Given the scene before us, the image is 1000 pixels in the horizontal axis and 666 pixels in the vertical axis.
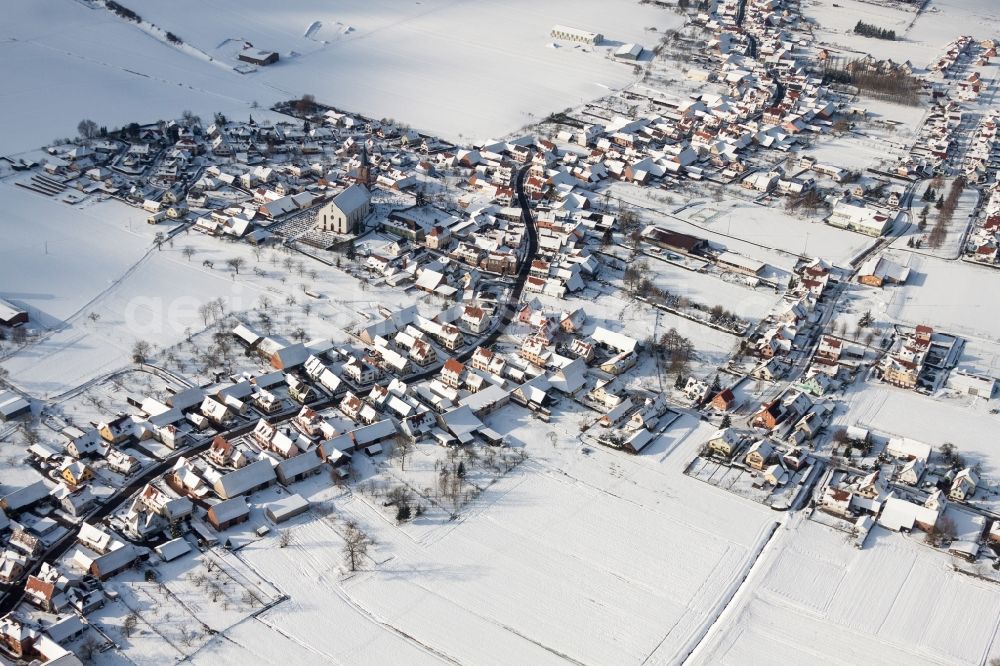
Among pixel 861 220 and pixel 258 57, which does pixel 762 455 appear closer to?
pixel 861 220

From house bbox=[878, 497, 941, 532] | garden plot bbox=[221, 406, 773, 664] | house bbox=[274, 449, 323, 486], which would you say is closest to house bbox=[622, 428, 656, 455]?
garden plot bbox=[221, 406, 773, 664]

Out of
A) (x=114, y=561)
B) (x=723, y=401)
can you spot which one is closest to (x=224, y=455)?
(x=114, y=561)

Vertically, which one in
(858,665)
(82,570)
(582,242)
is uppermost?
(582,242)

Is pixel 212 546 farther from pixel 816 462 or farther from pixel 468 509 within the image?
pixel 816 462

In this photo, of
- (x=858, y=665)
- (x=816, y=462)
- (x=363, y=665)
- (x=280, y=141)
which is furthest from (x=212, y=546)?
(x=280, y=141)

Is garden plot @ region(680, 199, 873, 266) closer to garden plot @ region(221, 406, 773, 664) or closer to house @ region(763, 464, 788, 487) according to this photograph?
house @ region(763, 464, 788, 487)

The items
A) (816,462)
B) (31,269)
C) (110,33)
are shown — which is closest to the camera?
(816,462)
